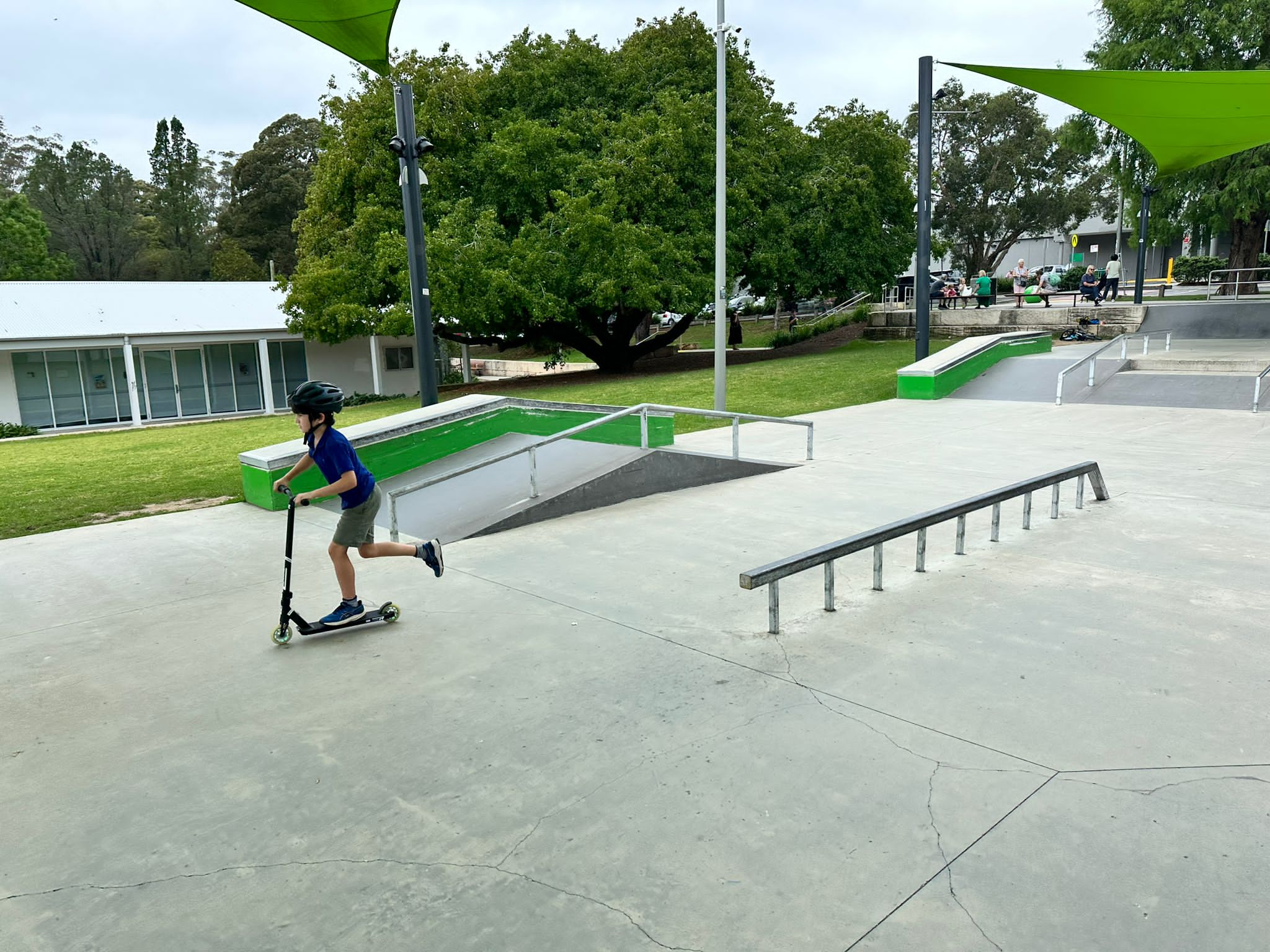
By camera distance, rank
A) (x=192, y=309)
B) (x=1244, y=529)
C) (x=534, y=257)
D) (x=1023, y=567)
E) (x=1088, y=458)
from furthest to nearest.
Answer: (x=192, y=309) → (x=534, y=257) → (x=1088, y=458) → (x=1244, y=529) → (x=1023, y=567)

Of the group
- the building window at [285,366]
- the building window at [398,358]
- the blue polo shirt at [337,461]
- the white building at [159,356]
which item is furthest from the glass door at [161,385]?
the blue polo shirt at [337,461]

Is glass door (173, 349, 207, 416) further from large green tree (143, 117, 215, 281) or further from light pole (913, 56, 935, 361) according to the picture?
large green tree (143, 117, 215, 281)

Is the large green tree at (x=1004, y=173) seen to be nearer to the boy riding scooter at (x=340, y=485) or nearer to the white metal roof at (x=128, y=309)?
the white metal roof at (x=128, y=309)

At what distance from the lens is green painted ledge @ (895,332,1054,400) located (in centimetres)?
1877

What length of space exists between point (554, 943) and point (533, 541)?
5.55 m

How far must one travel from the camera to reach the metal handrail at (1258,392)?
1540cm

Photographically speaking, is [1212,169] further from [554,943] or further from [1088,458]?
[554,943]

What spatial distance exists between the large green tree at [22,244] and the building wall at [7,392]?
28376 mm

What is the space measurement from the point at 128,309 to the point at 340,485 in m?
26.9

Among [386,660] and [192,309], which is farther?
[192,309]

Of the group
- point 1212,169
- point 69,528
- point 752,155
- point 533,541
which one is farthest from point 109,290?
point 1212,169

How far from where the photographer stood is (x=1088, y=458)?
1180cm

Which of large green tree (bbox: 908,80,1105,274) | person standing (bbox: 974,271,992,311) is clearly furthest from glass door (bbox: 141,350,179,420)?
large green tree (bbox: 908,80,1105,274)

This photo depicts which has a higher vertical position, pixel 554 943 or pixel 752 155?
pixel 752 155
